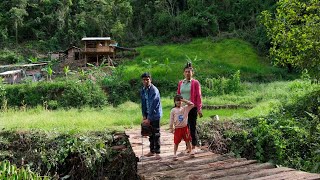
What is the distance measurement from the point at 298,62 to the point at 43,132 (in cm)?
703

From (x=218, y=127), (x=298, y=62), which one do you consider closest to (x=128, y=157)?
(x=218, y=127)

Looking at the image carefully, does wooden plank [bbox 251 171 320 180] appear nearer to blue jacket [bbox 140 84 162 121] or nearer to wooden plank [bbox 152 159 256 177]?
wooden plank [bbox 152 159 256 177]

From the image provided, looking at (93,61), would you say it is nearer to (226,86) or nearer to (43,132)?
(226,86)

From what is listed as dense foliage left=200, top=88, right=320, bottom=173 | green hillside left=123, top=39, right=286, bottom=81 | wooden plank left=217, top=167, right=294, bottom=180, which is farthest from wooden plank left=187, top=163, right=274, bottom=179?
green hillside left=123, top=39, right=286, bottom=81

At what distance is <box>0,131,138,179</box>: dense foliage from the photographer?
9055 millimetres

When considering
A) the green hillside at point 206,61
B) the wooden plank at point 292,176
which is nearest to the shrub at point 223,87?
the green hillside at point 206,61

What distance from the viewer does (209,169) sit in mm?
5871

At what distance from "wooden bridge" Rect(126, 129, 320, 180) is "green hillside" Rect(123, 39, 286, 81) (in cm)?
2104

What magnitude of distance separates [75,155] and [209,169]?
15.1ft

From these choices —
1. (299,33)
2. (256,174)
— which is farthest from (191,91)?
(299,33)

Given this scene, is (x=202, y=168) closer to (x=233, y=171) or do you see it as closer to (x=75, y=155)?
(x=233, y=171)

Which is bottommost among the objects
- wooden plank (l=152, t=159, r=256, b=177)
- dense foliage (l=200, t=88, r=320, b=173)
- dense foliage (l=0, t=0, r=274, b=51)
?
dense foliage (l=200, t=88, r=320, b=173)

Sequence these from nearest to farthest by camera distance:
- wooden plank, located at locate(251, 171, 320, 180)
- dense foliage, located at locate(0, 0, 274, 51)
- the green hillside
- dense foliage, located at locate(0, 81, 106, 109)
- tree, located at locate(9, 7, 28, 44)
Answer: wooden plank, located at locate(251, 171, 320, 180) → dense foliage, located at locate(0, 81, 106, 109) → the green hillside → dense foliage, located at locate(0, 0, 274, 51) → tree, located at locate(9, 7, 28, 44)

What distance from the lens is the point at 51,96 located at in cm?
2330
